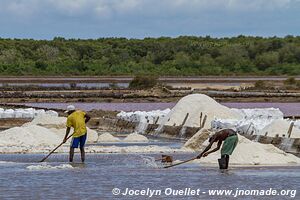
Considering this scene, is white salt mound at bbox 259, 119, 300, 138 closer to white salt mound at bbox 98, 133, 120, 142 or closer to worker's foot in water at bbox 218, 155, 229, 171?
white salt mound at bbox 98, 133, 120, 142

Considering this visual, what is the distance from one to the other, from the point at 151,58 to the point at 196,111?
75.5 metres

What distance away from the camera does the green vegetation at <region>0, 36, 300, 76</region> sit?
94.9 metres

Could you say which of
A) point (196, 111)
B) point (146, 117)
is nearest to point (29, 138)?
point (196, 111)

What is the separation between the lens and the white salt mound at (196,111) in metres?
27.8

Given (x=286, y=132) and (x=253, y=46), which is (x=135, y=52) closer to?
(x=253, y=46)

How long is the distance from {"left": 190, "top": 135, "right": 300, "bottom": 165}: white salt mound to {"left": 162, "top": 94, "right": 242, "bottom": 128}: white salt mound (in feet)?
27.1

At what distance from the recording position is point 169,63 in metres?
99.6

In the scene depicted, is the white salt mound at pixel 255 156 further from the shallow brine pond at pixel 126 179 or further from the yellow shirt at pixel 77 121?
the yellow shirt at pixel 77 121

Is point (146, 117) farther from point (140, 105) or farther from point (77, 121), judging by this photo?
point (140, 105)

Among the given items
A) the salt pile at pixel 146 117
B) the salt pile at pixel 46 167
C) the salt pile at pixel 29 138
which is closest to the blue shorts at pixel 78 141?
the salt pile at pixel 46 167

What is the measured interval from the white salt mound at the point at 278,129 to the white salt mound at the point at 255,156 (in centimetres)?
318

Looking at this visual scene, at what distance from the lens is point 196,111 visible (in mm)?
28125

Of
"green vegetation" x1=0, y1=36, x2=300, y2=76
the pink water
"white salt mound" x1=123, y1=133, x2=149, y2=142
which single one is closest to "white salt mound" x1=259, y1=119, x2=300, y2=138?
"white salt mound" x1=123, y1=133, x2=149, y2=142

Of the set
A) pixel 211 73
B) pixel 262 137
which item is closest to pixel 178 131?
pixel 262 137
